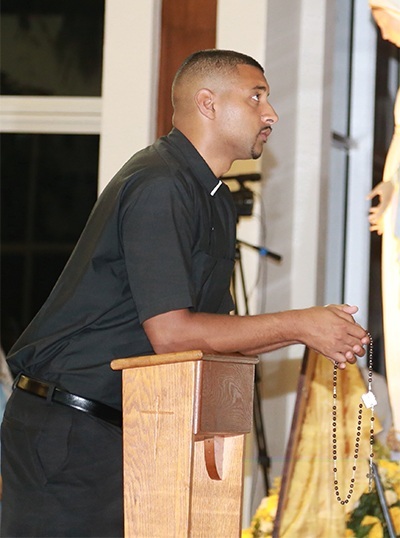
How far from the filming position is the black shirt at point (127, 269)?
2016mm

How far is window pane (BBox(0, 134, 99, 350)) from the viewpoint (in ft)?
18.0

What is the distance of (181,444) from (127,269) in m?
0.40

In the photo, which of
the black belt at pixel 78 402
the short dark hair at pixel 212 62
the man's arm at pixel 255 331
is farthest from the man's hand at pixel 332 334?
the short dark hair at pixel 212 62

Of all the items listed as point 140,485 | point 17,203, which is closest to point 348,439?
point 140,485

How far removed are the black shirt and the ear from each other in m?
0.09

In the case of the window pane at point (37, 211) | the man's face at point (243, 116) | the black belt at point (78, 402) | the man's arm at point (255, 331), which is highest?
the window pane at point (37, 211)

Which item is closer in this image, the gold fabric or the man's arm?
the man's arm

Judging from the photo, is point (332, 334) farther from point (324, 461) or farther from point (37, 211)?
point (37, 211)

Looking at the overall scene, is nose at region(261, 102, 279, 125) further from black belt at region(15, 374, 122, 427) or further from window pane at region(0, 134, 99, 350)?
window pane at region(0, 134, 99, 350)

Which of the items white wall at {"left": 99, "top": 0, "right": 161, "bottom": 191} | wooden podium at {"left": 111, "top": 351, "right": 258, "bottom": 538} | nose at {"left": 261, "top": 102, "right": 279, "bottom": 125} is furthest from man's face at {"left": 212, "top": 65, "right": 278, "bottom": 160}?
white wall at {"left": 99, "top": 0, "right": 161, "bottom": 191}

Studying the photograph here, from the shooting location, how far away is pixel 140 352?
85.0 inches

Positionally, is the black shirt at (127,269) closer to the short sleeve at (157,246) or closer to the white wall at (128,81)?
the short sleeve at (157,246)

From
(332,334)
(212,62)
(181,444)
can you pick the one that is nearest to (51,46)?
(212,62)

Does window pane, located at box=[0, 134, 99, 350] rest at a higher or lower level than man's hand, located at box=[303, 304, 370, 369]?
higher
